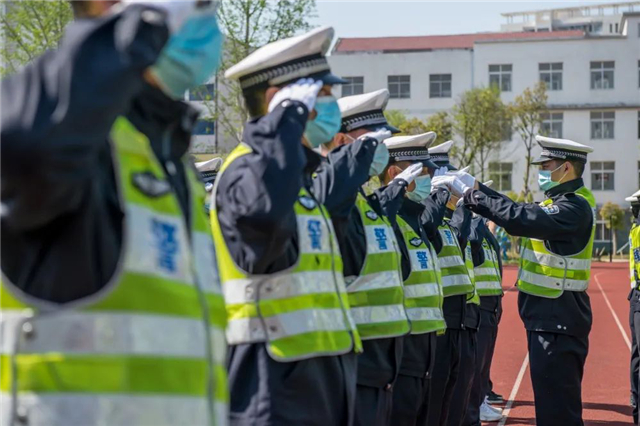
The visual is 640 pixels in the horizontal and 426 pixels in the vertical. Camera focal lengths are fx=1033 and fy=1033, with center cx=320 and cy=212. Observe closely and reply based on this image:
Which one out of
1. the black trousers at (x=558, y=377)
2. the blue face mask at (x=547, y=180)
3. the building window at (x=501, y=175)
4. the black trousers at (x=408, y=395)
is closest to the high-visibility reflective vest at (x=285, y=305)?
the black trousers at (x=408, y=395)

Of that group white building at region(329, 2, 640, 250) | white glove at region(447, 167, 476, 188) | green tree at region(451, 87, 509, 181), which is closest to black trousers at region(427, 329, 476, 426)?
white glove at region(447, 167, 476, 188)

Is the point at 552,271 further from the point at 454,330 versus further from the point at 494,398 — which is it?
the point at 494,398

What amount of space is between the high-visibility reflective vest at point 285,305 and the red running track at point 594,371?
19.6ft

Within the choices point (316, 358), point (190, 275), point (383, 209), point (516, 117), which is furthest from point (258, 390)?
point (516, 117)

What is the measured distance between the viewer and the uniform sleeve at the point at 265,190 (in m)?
3.66

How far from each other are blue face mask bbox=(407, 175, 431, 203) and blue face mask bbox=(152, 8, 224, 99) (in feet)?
14.2

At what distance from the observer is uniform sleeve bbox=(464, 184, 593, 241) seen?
7996 millimetres

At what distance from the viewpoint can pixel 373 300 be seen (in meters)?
5.29

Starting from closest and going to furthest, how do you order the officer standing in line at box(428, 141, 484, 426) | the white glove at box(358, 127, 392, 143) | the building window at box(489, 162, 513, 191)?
the white glove at box(358, 127, 392, 143) < the officer standing in line at box(428, 141, 484, 426) < the building window at box(489, 162, 513, 191)

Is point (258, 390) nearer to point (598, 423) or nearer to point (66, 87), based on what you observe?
point (66, 87)

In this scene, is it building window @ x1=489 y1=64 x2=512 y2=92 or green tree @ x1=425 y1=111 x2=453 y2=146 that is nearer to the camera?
green tree @ x1=425 y1=111 x2=453 y2=146

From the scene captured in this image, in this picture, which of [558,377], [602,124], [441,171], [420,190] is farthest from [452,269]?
[602,124]

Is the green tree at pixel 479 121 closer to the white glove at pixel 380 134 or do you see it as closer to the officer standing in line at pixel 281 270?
the white glove at pixel 380 134

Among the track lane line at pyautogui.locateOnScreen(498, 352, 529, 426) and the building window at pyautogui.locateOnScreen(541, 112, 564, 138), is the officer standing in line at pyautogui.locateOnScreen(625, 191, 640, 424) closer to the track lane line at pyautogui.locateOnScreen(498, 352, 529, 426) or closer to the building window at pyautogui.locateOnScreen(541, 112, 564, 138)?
the track lane line at pyautogui.locateOnScreen(498, 352, 529, 426)
